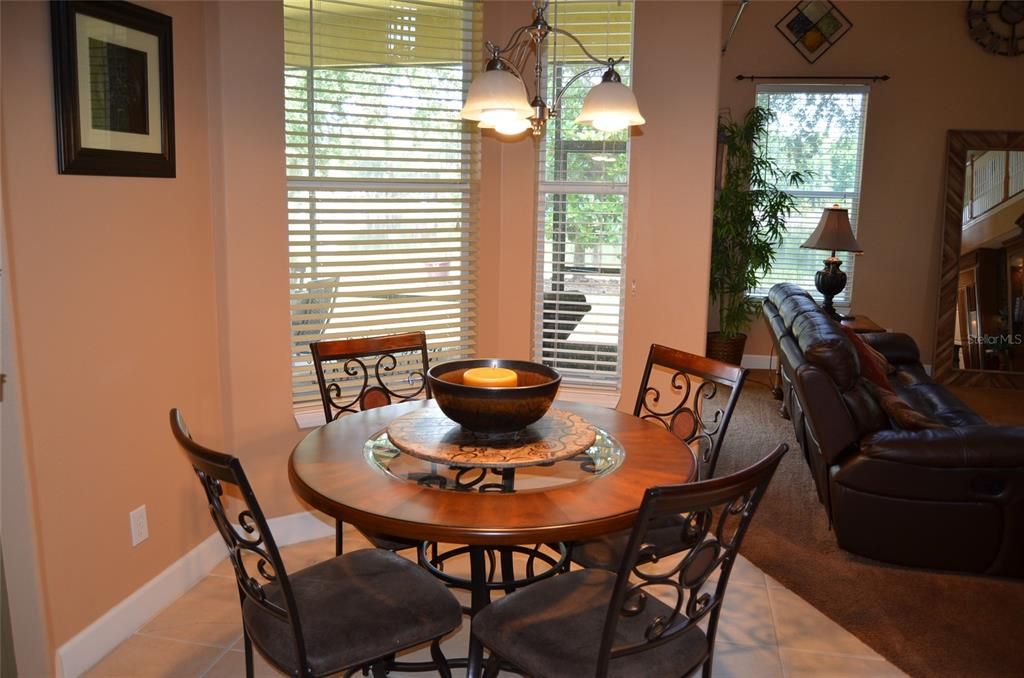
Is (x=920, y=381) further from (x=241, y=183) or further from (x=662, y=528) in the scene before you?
(x=241, y=183)

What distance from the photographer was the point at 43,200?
2.24 m

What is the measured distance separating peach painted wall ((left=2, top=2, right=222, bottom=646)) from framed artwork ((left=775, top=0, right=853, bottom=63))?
5198mm

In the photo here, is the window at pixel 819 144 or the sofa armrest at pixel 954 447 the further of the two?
the window at pixel 819 144

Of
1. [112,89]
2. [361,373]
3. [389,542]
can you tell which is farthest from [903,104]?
[112,89]

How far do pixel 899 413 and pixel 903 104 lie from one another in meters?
4.22

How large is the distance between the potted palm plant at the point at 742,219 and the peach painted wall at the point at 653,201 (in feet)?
9.97

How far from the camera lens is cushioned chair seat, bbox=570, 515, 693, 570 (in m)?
2.32

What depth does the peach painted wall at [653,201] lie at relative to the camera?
11.2 feet

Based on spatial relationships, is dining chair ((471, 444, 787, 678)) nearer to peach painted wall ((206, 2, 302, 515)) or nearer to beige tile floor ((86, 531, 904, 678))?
beige tile floor ((86, 531, 904, 678))

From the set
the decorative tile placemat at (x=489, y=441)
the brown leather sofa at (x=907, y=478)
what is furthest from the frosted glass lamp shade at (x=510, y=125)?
the brown leather sofa at (x=907, y=478)

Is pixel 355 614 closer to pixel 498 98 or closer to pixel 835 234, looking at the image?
pixel 498 98

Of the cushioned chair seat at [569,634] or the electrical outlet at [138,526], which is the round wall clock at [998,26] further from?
the electrical outlet at [138,526]

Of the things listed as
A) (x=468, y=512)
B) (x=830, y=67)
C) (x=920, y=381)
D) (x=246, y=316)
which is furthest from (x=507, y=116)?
(x=830, y=67)

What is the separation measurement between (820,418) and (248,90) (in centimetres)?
256
